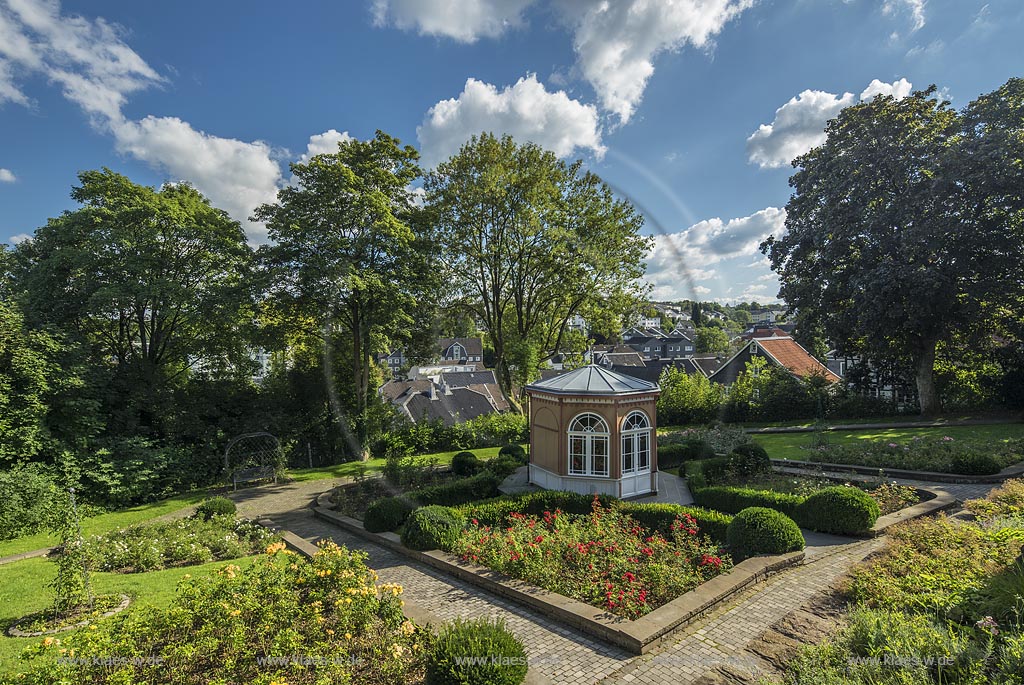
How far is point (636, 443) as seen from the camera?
538 inches

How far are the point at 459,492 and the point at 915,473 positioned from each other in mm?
13058

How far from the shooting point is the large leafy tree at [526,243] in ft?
74.5

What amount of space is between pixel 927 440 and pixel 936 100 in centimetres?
1571

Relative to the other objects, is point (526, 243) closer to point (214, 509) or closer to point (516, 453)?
point (516, 453)

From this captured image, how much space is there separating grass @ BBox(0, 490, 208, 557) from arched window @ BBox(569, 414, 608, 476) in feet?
38.9

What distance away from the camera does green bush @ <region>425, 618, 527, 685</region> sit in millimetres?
4824

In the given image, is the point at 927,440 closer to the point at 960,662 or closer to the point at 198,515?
the point at 960,662

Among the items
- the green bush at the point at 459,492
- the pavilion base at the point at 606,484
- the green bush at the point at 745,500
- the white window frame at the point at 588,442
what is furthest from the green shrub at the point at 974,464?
the green bush at the point at 459,492

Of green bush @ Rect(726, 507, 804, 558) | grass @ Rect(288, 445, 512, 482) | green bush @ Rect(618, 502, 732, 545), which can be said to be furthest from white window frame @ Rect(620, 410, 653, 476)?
grass @ Rect(288, 445, 512, 482)

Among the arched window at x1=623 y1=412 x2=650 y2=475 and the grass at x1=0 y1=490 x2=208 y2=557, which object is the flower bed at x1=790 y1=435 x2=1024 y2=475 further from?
the grass at x1=0 y1=490 x2=208 y2=557

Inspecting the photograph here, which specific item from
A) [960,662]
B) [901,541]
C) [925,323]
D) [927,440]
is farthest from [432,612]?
[925,323]

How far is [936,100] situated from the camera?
860 inches

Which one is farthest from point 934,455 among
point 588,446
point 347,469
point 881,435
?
point 347,469

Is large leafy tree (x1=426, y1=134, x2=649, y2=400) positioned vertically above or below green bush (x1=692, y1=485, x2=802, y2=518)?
above
